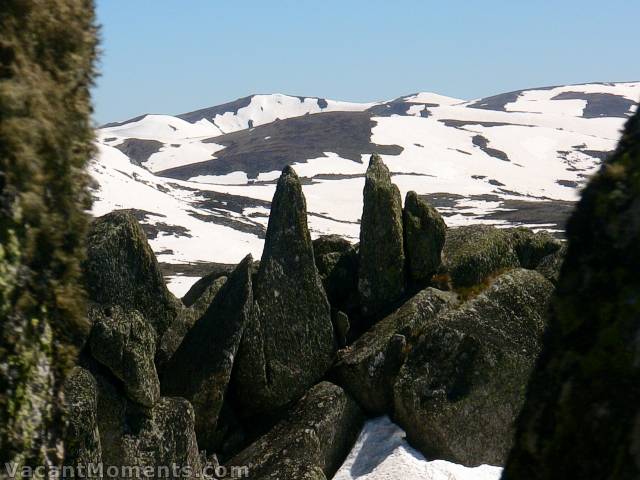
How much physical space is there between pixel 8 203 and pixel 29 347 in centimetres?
102

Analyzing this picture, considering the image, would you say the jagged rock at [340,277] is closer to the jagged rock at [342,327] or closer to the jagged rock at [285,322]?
the jagged rock at [342,327]

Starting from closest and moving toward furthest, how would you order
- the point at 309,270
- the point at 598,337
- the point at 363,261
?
1. the point at 598,337
2. the point at 309,270
3. the point at 363,261

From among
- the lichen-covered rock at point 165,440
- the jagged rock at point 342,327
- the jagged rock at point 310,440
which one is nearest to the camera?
the lichen-covered rock at point 165,440

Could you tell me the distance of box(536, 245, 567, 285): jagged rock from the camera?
2317 cm

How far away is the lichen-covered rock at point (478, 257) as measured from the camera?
2486cm

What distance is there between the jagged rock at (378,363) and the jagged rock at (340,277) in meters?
2.34

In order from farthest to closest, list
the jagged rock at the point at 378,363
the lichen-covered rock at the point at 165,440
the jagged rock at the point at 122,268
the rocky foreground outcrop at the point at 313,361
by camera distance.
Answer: the jagged rock at the point at 378,363, the rocky foreground outcrop at the point at 313,361, the jagged rock at the point at 122,268, the lichen-covered rock at the point at 165,440

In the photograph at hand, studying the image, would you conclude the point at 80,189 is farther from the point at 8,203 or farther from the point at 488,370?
the point at 488,370

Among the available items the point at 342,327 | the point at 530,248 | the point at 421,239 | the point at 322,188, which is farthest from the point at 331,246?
the point at 322,188

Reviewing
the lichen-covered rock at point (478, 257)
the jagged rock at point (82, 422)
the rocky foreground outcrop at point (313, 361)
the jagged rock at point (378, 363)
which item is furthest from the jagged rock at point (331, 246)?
the jagged rock at point (82, 422)

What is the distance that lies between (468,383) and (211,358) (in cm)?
709

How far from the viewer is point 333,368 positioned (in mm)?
22109

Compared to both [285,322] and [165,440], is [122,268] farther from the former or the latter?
[165,440]

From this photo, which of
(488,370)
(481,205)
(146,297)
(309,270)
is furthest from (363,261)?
(481,205)
